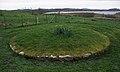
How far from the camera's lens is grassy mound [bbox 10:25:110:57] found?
52.3 ft

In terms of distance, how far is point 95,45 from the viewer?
17281 millimetres

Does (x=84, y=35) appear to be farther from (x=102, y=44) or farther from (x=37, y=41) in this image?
(x=37, y=41)

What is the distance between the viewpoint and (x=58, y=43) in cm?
1706

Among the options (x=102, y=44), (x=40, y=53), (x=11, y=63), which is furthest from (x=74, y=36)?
(x=11, y=63)

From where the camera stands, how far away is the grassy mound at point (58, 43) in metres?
15.9

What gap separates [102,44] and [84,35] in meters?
1.89

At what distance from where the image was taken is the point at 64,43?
16953 millimetres

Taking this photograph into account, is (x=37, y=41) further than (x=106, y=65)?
Yes

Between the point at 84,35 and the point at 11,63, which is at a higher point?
the point at 84,35

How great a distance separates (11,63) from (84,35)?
6.91 m

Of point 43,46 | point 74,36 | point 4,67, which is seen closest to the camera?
point 4,67

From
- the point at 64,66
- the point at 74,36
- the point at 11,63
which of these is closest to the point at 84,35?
the point at 74,36

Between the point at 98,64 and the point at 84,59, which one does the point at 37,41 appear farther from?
the point at 98,64

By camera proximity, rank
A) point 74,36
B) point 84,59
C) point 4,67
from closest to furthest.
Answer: point 4,67
point 84,59
point 74,36
